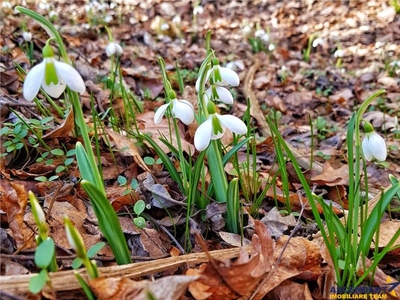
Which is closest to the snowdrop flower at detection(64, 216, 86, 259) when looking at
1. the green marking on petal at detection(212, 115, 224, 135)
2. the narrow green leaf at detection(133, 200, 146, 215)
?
the narrow green leaf at detection(133, 200, 146, 215)

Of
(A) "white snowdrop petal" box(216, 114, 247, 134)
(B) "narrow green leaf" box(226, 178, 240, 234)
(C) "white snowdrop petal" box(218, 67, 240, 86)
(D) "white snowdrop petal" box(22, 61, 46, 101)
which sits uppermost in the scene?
(D) "white snowdrop petal" box(22, 61, 46, 101)

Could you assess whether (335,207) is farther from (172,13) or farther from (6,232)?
(172,13)

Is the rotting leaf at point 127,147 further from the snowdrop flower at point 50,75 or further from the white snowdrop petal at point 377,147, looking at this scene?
the white snowdrop petal at point 377,147

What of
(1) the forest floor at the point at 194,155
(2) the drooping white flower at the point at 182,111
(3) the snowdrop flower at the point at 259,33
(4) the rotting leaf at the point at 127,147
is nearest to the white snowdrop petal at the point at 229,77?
(2) the drooping white flower at the point at 182,111

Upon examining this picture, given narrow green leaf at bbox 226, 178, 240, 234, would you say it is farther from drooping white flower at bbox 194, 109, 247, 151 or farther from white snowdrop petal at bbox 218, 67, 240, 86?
white snowdrop petal at bbox 218, 67, 240, 86

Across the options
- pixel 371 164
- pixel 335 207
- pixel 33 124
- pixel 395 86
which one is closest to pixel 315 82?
pixel 395 86

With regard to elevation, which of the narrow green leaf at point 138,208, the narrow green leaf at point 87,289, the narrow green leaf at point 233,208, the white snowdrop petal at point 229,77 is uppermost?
the white snowdrop petal at point 229,77

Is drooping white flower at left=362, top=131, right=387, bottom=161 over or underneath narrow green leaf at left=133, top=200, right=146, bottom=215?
over

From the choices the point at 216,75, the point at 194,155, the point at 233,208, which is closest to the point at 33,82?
the point at 216,75
